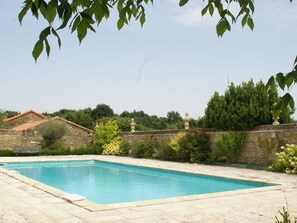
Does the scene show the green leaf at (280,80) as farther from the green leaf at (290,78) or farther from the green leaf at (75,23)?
the green leaf at (75,23)

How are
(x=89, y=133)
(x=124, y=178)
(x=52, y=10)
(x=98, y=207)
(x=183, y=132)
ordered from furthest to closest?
(x=89, y=133) → (x=183, y=132) → (x=124, y=178) → (x=98, y=207) → (x=52, y=10)

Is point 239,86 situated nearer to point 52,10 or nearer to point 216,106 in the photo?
point 216,106

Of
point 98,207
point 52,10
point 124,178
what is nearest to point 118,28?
point 52,10

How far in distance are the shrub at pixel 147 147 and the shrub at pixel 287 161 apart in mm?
8496

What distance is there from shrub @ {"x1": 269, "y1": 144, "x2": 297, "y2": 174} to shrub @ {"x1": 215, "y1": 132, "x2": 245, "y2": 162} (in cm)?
254

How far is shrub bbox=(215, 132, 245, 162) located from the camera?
14.9 metres

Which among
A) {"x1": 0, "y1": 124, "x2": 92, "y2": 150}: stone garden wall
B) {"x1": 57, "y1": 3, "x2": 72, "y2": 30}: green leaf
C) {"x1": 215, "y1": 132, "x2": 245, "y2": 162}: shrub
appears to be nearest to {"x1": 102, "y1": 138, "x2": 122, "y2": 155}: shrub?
{"x1": 0, "y1": 124, "x2": 92, "y2": 150}: stone garden wall

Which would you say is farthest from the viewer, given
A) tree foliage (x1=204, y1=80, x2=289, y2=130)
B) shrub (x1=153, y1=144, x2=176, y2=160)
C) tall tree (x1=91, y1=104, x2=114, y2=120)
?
tall tree (x1=91, y1=104, x2=114, y2=120)

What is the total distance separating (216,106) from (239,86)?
1.33 metres

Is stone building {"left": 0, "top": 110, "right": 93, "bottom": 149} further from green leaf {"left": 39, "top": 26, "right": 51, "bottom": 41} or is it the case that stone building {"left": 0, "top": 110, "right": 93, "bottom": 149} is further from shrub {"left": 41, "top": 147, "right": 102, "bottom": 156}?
green leaf {"left": 39, "top": 26, "right": 51, "bottom": 41}

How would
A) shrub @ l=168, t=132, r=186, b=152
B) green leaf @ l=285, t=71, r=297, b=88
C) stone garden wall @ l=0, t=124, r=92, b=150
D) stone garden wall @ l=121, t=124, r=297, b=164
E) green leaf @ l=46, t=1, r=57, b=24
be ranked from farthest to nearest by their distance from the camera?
stone garden wall @ l=0, t=124, r=92, b=150 → shrub @ l=168, t=132, r=186, b=152 → stone garden wall @ l=121, t=124, r=297, b=164 → green leaf @ l=285, t=71, r=297, b=88 → green leaf @ l=46, t=1, r=57, b=24

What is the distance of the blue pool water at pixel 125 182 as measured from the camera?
33.5 ft

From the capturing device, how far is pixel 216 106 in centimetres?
1600

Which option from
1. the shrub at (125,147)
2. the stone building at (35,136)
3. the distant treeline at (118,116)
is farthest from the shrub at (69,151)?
the distant treeline at (118,116)
